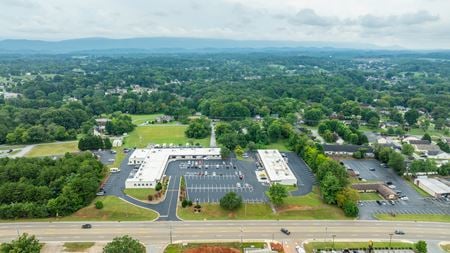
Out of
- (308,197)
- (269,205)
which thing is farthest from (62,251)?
(308,197)

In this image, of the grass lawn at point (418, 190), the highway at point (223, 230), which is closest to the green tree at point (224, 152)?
the highway at point (223, 230)

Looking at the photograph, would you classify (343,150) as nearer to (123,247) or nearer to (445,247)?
(445,247)

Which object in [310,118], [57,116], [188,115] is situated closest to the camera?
[57,116]

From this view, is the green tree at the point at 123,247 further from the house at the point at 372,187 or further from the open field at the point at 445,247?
the house at the point at 372,187

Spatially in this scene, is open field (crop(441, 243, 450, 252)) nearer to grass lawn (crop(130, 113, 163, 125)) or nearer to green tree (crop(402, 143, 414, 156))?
green tree (crop(402, 143, 414, 156))

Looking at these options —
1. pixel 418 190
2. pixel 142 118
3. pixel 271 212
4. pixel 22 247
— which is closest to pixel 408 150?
pixel 418 190

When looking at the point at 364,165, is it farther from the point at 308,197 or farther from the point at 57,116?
the point at 57,116

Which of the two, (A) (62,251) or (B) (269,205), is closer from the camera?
(A) (62,251)
